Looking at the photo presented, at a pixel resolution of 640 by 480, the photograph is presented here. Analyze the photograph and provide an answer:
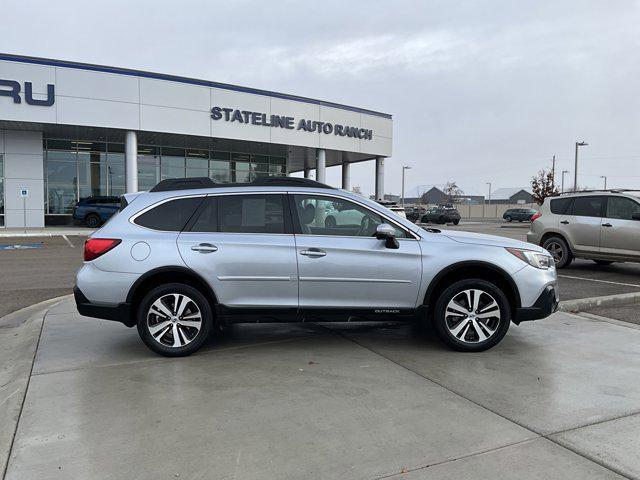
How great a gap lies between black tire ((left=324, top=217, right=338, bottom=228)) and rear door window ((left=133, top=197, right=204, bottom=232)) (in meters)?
1.29

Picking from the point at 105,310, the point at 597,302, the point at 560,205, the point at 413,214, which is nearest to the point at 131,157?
the point at 560,205

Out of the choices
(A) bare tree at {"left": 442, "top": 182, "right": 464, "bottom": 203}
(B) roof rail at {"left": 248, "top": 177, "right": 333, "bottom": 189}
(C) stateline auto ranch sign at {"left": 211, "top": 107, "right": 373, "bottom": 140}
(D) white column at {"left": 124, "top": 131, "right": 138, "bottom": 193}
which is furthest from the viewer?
(A) bare tree at {"left": 442, "top": 182, "right": 464, "bottom": 203}

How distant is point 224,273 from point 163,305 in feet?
2.20

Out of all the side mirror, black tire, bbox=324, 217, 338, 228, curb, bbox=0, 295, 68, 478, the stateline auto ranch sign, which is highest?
the stateline auto ranch sign

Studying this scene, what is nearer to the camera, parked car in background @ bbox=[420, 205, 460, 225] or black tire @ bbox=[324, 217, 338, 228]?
black tire @ bbox=[324, 217, 338, 228]

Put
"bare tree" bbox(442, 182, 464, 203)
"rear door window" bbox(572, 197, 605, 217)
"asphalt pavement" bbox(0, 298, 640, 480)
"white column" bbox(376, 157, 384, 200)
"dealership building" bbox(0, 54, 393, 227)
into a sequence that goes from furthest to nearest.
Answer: "bare tree" bbox(442, 182, 464, 203) < "white column" bbox(376, 157, 384, 200) < "dealership building" bbox(0, 54, 393, 227) < "rear door window" bbox(572, 197, 605, 217) < "asphalt pavement" bbox(0, 298, 640, 480)

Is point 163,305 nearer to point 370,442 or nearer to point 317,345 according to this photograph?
point 317,345

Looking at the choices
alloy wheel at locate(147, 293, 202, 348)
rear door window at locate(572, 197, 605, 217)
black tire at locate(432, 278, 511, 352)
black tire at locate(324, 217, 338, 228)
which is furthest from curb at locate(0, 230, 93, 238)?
black tire at locate(432, 278, 511, 352)

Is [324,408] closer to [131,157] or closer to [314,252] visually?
[314,252]

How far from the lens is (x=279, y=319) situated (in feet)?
16.8

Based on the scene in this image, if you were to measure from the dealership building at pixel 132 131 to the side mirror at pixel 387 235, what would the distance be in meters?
22.8

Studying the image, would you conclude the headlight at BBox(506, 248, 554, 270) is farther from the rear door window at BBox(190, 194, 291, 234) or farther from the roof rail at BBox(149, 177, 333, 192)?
the rear door window at BBox(190, 194, 291, 234)

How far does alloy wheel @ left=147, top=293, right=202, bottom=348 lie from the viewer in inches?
196

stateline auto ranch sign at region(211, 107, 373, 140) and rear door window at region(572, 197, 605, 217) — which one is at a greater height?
stateline auto ranch sign at region(211, 107, 373, 140)
